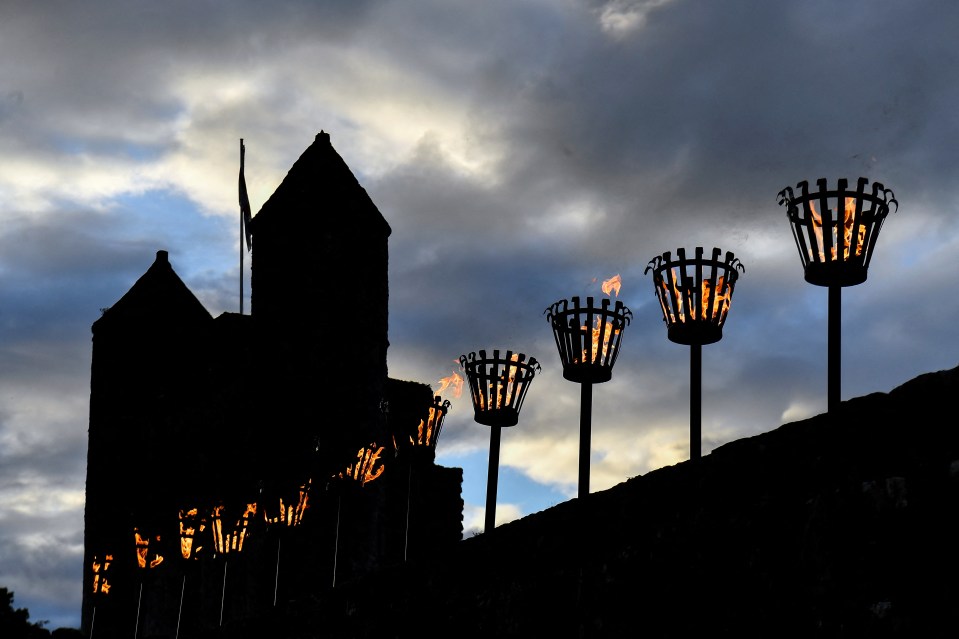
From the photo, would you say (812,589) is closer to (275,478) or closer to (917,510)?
(917,510)

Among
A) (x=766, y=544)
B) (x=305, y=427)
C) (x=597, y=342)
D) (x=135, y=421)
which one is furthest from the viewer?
(x=135, y=421)

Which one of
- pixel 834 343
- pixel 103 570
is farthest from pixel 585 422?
pixel 103 570

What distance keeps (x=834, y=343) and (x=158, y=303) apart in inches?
1443

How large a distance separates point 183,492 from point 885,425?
3197 centimetres

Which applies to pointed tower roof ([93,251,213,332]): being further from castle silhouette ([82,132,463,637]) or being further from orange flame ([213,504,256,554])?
orange flame ([213,504,256,554])

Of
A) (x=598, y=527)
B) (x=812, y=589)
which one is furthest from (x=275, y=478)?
(x=812, y=589)

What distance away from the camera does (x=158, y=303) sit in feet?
137

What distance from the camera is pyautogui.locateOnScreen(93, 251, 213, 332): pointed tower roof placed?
4109 cm

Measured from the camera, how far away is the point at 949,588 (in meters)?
4.82

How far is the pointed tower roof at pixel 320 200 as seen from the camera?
29.6 m

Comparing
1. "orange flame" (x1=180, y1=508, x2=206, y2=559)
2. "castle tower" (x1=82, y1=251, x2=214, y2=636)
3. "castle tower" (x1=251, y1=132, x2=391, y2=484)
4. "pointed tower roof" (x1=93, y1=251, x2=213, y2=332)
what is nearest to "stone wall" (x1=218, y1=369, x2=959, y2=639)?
"orange flame" (x1=180, y1=508, x2=206, y2=559)

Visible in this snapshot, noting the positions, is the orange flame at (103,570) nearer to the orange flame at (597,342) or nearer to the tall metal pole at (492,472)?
the tall metal pole at (492,472)

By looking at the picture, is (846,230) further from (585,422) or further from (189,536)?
(189,536)

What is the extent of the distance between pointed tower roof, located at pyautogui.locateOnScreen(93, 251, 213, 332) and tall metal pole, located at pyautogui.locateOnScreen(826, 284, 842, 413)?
35.7 meters
